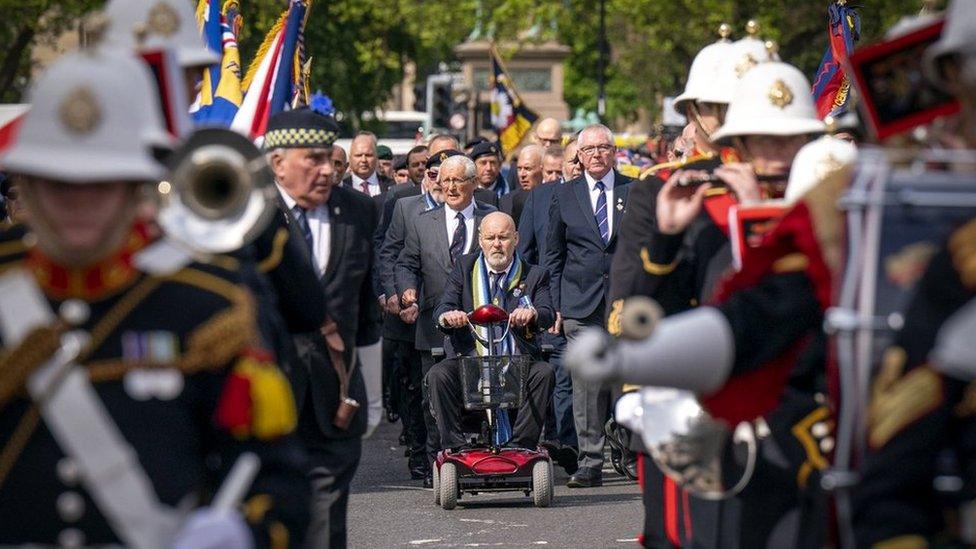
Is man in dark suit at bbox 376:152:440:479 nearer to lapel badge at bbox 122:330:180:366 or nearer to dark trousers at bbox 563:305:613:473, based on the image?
dark trousers at bbox 563:305:613:473

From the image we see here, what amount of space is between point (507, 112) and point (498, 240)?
14195mm

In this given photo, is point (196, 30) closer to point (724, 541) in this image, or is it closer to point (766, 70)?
point (766, 70)

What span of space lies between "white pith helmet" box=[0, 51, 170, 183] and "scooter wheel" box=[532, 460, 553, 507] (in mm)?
8878

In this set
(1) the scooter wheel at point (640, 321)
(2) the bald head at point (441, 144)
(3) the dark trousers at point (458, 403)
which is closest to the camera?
(1) the scooter wheel at point (640, 321)

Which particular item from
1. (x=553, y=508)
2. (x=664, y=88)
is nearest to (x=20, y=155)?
(x=553, y=508)

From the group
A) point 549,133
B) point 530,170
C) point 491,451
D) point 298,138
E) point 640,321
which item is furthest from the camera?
point 549,133

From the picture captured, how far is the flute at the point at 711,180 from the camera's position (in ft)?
23.1

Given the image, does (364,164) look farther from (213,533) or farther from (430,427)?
(213,533)

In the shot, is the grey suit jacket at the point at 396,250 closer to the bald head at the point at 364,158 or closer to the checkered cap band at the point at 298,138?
the bald head at the point at 364,158

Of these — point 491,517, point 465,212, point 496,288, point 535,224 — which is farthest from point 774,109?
point 535,224

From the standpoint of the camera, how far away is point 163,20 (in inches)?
288

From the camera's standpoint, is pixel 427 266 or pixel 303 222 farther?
pixel 427 266

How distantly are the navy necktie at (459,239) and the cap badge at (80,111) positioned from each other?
10467 millimetres

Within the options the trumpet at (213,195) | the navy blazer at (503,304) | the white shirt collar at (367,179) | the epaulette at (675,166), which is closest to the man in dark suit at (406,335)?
the navy blazer at (503,304)
